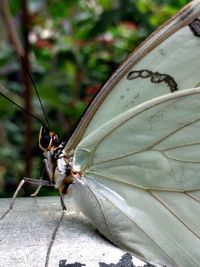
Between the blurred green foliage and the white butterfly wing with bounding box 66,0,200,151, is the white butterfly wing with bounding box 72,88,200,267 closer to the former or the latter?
the white butterfly wing with bounding box 66,0,200,151

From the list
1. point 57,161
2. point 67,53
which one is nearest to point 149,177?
point 57,161

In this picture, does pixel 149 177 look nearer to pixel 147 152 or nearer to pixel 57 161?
pixel 147 152

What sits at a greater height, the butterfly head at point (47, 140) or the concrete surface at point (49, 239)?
the butterfly head at point (47, 140)

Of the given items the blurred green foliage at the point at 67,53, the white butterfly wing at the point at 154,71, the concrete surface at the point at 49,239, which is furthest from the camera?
the blurred green foliage at the point at 67,53

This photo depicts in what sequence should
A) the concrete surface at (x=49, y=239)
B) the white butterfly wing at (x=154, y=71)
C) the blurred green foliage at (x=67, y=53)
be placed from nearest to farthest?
the concrete surface at (x=49, y=239) → the white butterfly wing at (x=154, y=71) → the blurred green foliage at (x=67, y=53)

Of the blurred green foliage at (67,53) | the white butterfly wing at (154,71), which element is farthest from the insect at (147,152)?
the blurred green foliage at (67,53)

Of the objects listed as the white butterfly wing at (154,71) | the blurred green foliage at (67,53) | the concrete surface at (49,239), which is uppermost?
the blurred green foliage at (67,53)

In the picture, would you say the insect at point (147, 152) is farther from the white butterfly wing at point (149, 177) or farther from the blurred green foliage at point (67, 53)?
the blurred green foliage at point (67, 53)

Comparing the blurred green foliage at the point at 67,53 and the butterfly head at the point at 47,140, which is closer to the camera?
the butterfly head at the point at 47,140
